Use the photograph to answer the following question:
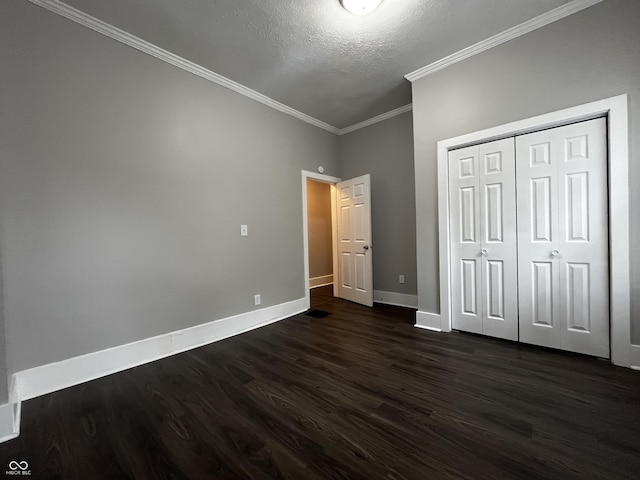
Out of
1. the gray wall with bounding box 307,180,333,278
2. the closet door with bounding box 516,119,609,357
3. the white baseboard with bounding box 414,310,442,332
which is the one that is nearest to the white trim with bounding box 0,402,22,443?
the white baseboard with bounding box 414,310,442,332

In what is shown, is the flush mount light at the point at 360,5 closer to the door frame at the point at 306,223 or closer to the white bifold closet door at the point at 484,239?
the white bifold closet door at the point at 484,239

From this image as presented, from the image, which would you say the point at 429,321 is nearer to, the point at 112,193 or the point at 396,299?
the point at 396,299

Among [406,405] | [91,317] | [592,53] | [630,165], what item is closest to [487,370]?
[406,405]

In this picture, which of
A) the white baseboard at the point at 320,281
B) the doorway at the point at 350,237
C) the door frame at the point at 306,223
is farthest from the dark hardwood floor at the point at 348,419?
the white baseboard at the point at 320,281

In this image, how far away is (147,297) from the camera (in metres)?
2.29

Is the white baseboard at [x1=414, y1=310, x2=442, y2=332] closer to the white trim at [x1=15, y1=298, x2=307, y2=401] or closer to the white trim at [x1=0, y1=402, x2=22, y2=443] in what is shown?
the white trim at [x1=15, y1=298, x2=307, y2=401]

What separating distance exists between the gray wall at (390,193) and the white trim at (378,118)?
0.18 feet

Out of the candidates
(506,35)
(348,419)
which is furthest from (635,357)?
(506,35)

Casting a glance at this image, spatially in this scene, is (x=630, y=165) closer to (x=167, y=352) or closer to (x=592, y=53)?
(x=592, y=53)

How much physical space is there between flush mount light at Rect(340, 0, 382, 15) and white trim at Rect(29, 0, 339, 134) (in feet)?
5.20

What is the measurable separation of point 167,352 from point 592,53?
4.56 metres

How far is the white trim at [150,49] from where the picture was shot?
1.90 meters

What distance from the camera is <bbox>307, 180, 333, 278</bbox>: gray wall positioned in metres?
5.52

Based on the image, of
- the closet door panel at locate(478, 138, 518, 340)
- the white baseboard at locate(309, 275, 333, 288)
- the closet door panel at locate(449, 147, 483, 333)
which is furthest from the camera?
the white baseboard at locate(309, 275, 333, 288)
